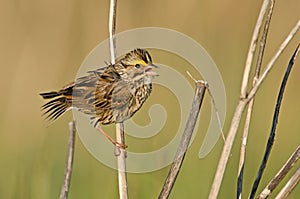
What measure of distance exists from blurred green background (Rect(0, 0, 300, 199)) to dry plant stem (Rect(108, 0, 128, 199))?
50 centimetres

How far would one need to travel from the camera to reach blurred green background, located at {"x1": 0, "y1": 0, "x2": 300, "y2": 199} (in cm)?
303

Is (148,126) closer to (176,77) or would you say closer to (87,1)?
(176,77)

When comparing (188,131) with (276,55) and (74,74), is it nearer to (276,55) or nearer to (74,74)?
(276,55)

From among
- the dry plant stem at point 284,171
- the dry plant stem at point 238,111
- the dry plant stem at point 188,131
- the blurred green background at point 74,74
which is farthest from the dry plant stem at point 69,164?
the blurred green background at point 74,74

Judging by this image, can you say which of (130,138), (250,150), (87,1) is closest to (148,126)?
(130,138)

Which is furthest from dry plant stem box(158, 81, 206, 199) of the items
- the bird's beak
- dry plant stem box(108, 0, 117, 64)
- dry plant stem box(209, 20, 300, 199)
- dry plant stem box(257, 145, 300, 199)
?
dry plant stem box(108, 0, 117, 64)

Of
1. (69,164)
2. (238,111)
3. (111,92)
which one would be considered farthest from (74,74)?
(238,111)

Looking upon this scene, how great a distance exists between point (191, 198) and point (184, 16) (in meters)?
1.42

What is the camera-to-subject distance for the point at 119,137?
8.07 ft

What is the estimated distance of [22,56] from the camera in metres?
3.84

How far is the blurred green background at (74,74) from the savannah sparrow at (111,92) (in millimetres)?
433

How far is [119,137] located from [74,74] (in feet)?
4.44

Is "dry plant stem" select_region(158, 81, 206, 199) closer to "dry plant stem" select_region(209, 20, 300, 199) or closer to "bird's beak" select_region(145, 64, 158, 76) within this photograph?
"dry plant stem" select_region(209, 20, 300, 199)

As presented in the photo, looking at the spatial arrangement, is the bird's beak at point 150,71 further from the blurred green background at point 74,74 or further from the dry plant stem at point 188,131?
the blurred green background at point 74,74
